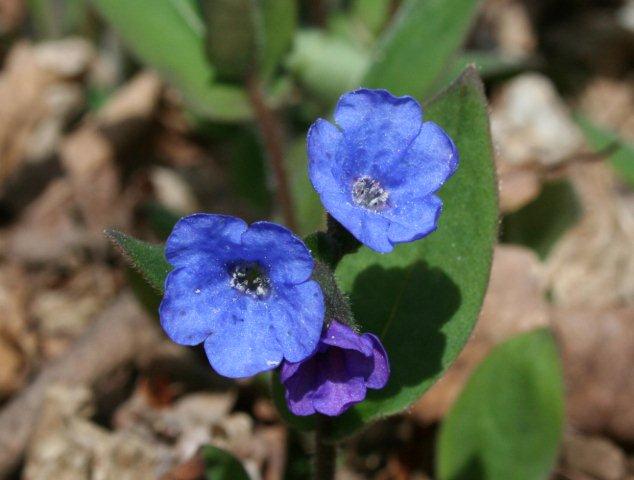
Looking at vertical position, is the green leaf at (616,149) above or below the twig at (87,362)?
above

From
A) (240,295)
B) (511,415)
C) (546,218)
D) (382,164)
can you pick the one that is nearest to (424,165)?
(382,164)

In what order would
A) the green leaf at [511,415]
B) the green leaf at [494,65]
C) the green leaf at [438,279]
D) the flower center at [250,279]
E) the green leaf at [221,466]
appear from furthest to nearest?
the green leaf at [494,65] < the green leaf at [511,415] < the green leaf at [221,466] < the green leaf at [438,279] < the flower center at [250,279]

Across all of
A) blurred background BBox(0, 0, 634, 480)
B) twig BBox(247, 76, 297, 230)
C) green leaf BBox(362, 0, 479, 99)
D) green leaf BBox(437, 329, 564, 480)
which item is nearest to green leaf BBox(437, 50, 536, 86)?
blurred background BBox(0, 0, 634, 480)

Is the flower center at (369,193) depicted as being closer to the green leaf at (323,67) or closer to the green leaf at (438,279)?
the green leaf at (438,279)

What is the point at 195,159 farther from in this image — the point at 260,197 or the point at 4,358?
the point at 4,358

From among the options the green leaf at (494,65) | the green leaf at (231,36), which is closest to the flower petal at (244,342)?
the green leaf at (231,36)

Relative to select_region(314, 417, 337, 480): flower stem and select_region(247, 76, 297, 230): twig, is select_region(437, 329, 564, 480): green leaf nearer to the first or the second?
select_region(314, 417, 337, 480): flower stem

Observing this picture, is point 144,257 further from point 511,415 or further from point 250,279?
point 511,415

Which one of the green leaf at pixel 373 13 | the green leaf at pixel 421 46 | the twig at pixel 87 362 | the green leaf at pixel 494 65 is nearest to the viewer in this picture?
the twig at pixel 87 362
